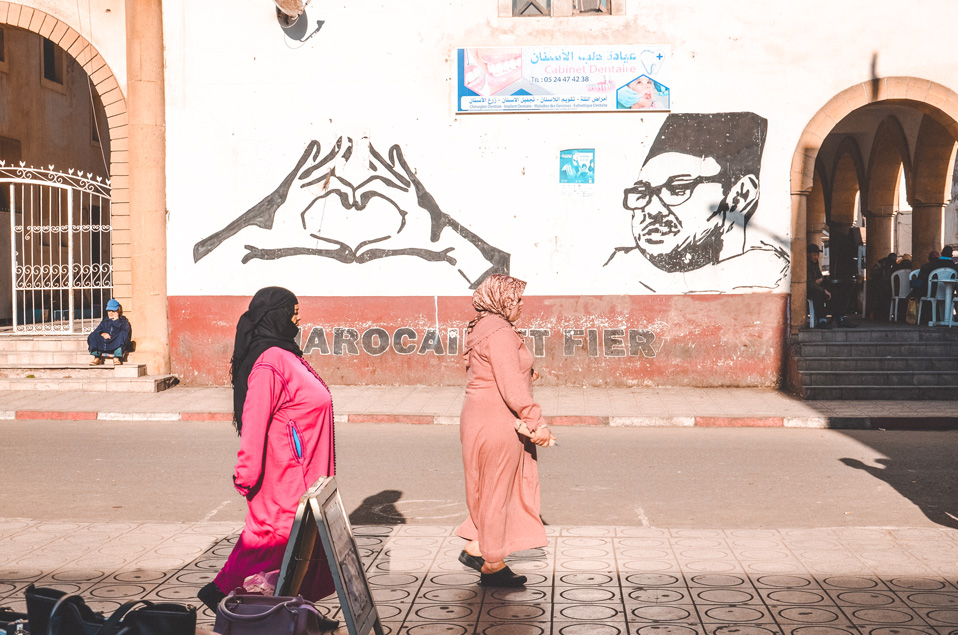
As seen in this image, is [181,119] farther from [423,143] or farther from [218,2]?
[423,143]

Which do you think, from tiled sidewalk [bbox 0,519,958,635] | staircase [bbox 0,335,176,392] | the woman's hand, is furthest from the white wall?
the woman's hand

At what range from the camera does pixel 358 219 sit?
14594mm

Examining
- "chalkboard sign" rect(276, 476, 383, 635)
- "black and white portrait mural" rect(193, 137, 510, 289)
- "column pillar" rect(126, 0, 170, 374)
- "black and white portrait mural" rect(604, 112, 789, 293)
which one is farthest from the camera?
"column pillar" rect(126, 0, 170, 374)

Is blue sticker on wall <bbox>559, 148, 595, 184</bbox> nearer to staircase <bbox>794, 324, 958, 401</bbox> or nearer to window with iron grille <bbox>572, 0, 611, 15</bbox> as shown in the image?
window with iron grille <bbox>572, 0, 611, 15</bbox>

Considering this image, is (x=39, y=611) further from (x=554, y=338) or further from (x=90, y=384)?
(x=90, y=384)

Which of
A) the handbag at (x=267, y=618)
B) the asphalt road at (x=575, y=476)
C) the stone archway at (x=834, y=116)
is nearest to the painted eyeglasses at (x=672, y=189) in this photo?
the stone archway at (x=834, y=116)

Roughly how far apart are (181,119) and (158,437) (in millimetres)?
5905

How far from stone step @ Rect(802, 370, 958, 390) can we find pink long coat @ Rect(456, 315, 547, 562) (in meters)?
8.87

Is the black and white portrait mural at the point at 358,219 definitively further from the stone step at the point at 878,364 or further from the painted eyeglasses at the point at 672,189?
the stone step at the point at 878,364

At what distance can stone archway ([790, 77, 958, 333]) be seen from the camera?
13.8m

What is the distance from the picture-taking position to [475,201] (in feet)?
47.2

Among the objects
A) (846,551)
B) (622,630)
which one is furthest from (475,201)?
(622,630)

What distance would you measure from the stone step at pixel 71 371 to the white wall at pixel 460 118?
4.62ft

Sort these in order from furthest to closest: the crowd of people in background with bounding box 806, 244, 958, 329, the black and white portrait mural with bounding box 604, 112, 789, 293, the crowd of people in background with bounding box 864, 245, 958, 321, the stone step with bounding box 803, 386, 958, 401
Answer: the crowd of people in background with bounding box 864, 245, 958, 321, the crowd of people in background with bounding box 806, 244, 958, 329, the black and white portrait mural with bounding box 604, 112, 789, 293, the stone step with bounding box 803, 386, 958, 401
